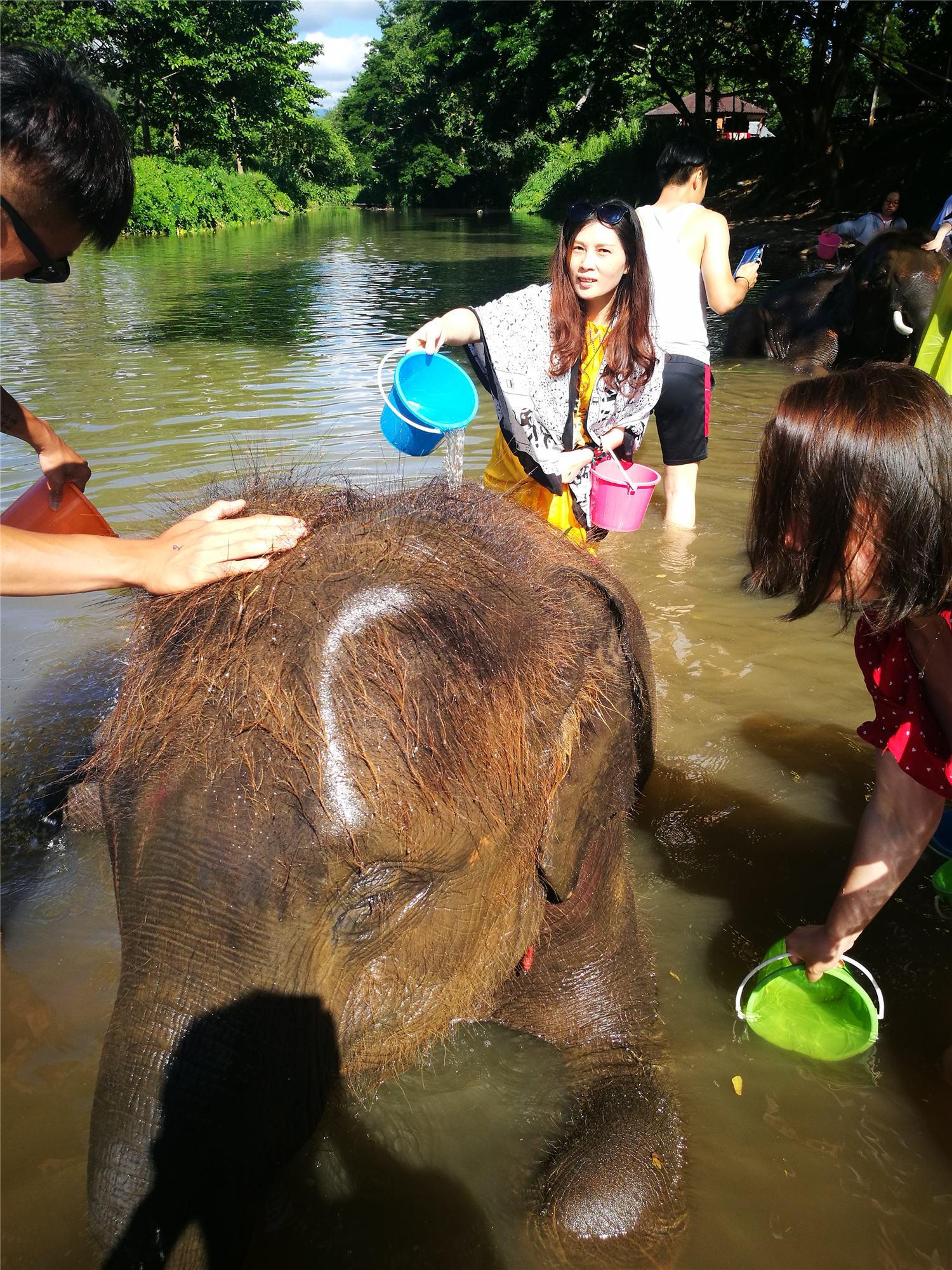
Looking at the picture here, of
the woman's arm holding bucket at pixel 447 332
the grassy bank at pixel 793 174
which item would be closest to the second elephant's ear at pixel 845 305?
the grassy bank at pixel 793 174

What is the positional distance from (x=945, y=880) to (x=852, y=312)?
35.9 feet

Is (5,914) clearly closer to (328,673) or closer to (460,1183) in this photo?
(460,1183)

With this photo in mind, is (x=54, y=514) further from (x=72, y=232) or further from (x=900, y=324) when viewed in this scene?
(x=900, y=324)

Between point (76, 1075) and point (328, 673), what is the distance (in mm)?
1802

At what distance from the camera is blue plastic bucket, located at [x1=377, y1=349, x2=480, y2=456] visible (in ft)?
11.9

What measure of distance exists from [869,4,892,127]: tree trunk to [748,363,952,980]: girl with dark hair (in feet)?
97.8

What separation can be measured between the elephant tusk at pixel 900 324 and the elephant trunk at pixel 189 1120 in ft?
38.5

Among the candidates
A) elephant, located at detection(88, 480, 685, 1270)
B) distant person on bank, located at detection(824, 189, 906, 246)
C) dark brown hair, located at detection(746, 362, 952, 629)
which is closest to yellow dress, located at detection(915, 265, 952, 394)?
dark brown hair, located at detection(746, 362, 952, 629)

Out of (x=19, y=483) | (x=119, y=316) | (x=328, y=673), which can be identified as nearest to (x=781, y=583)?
(x=328, y=673)

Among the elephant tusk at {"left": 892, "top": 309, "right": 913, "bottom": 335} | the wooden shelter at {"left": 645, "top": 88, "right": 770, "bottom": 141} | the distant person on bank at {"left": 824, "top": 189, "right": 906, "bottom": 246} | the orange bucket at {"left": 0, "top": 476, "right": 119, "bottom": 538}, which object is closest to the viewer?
the orange bucket at {"left": 0, "top": 476, "right": 119, "bottom": 538}

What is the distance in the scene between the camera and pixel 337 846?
1733mm

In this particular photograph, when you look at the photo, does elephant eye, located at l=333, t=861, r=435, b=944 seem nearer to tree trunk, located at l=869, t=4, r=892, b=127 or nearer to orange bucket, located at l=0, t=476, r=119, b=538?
orange bucket, located at l=0, t=476, r=119, b=538

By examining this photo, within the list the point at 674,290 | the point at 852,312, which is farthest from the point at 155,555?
the point at 852,312

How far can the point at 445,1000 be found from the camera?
213cm
